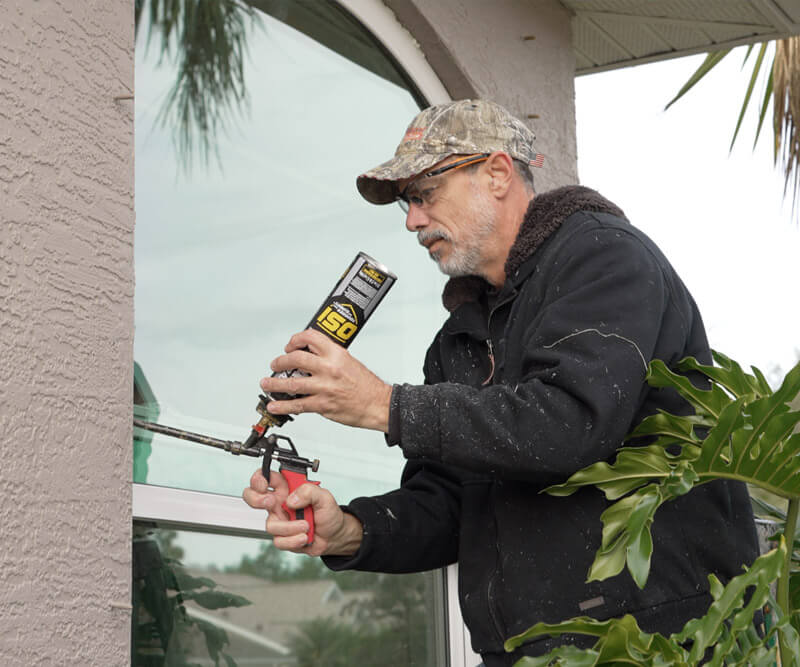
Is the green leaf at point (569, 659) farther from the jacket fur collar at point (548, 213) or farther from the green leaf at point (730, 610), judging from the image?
the jacket fur collar at point (548, 213)

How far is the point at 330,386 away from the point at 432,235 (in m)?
0.53

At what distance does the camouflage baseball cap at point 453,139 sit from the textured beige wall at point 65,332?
534mm

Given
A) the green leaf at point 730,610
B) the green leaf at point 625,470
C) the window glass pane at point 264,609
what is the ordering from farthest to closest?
1. the window glass pane at point 264,609
2. the green leaf at point 625,470
3. the green leaf at point 730,610

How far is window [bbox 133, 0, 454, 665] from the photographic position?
7.66 ft

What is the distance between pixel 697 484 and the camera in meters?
1.73

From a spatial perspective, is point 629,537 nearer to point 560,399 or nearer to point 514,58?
point 560,399

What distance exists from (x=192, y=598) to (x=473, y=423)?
1002 mm

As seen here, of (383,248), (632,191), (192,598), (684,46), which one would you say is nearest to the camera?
(192,598)

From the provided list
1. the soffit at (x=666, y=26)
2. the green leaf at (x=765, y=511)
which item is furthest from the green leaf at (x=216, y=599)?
the soffit at (x=666, y=26)

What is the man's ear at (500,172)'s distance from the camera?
6.80ft

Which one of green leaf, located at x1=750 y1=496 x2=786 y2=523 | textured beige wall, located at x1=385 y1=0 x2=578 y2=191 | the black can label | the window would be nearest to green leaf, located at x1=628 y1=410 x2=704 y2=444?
the black can label

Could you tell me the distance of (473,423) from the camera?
1.67 meters

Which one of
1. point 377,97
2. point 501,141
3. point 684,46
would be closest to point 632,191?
point 684,46

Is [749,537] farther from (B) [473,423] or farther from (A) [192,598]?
(A) [192,598]
